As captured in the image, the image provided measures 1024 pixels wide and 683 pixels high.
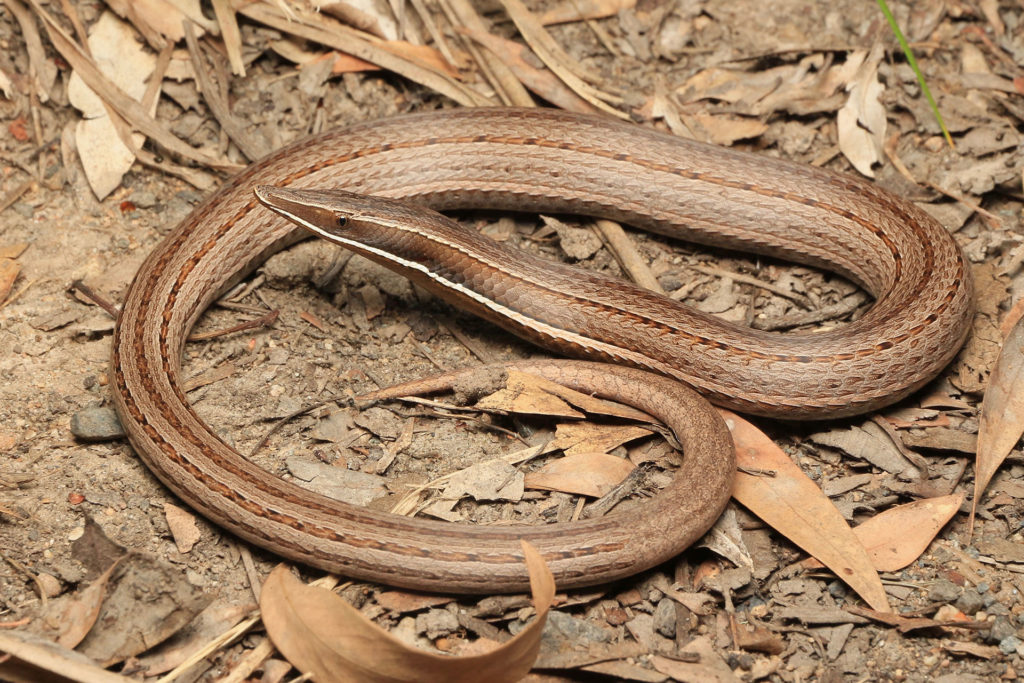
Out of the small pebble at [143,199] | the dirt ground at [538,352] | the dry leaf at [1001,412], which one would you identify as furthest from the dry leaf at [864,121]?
the small pebble at [143,199]

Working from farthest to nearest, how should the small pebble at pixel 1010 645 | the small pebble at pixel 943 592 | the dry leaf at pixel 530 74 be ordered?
the dry leaf at pixel 530 74, the small pebble at pixel 943 592, the small pebble at pixel 1010 645

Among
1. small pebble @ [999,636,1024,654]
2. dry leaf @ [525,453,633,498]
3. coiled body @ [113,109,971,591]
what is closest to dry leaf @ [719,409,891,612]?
coiled body @ [113,109,971,591]

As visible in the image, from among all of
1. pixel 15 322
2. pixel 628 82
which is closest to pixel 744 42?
pixel 628 82

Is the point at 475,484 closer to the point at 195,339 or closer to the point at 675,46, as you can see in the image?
the point at 195,339

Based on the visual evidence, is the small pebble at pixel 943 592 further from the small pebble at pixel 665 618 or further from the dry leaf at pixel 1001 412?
the small pebble at pixel 665 618

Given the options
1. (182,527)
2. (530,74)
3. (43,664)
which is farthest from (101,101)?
(43,664)

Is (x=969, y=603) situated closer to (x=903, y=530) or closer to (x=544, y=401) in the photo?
(x=903, y=530)
